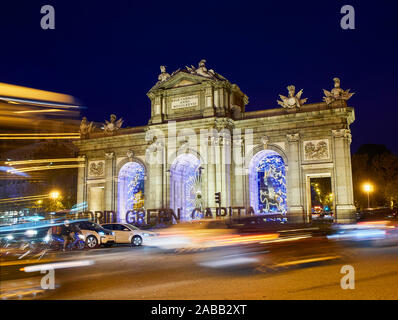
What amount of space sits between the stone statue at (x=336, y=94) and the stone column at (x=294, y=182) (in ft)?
12.1

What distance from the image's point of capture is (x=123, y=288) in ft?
27.6

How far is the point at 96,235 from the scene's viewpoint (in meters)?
20.2

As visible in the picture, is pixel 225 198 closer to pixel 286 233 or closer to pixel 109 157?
pixel 286 233

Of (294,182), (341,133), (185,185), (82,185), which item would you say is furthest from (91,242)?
(341,133)

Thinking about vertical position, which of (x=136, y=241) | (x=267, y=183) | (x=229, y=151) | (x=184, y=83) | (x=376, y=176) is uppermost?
(x=184, y=83)

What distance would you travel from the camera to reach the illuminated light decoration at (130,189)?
3706cm

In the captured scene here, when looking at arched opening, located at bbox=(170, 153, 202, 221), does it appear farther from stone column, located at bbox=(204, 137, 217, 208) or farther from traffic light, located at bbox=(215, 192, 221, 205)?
traffic light, located at bbox=(215, 192, 221, 205)

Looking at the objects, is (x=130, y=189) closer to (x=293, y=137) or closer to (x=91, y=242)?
(x=293, y=137)

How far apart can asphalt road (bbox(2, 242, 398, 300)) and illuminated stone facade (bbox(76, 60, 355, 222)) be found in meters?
18.1

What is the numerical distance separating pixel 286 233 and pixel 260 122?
12.9m

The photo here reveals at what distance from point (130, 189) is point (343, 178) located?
2017 centimetres

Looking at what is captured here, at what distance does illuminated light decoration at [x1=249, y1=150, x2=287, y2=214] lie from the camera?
3183 centimetres

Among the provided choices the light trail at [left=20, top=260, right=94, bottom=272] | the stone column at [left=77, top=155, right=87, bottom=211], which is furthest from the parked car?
the stone column at [left=77, top=155, right=87, bottom=211]

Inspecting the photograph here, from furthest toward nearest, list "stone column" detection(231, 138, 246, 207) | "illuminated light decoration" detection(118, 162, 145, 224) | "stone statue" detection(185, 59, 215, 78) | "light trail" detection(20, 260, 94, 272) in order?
"illuminated light decoration" detection(118, 162, 145, 224) → "stone statue" detection(185, 59, 215, 78) → "stone column" detection(231, 138, 246, 207) → "light trail" detection(20, 260, 94, 272)
